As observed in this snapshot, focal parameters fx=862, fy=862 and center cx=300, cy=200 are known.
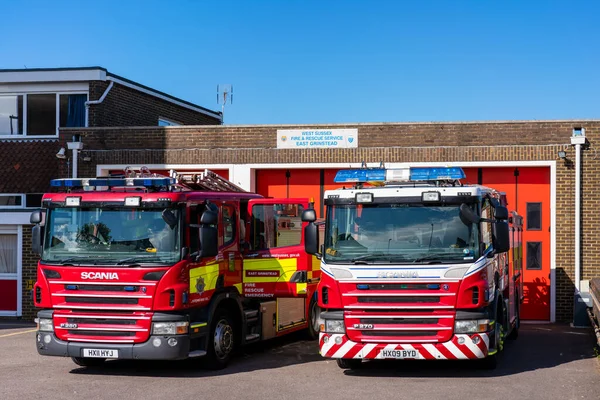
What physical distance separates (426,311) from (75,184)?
5.10 meters

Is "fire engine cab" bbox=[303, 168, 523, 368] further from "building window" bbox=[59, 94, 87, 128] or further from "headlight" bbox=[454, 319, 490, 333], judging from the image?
"building window" bbox=[59, 94, 87, 128]

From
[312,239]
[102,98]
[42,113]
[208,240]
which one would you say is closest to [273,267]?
[312,239]

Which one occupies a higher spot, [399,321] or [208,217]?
[208,217]

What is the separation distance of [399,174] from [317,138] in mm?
7039

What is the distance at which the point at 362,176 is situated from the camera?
1191 centimetres

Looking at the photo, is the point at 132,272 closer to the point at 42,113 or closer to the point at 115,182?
the point at 115,182

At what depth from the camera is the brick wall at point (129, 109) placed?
69.0 ft

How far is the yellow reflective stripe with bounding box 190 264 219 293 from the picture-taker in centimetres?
1139

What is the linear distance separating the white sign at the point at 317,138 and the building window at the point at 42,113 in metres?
5.47

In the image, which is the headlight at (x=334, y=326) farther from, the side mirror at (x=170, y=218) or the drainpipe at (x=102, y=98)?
the drainpipe at (x=102, y=98)

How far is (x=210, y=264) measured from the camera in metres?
11.9

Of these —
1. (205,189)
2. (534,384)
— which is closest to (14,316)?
(205,189)

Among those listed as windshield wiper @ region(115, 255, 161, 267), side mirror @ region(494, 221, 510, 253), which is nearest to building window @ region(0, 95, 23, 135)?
windshield wiper @ region(115, 255, 161, 267)

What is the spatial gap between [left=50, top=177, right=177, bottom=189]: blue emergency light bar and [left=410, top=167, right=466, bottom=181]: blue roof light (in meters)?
3.33
